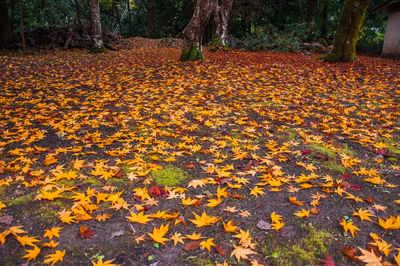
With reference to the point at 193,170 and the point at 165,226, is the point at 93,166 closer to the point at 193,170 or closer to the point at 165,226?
the point at 193,170

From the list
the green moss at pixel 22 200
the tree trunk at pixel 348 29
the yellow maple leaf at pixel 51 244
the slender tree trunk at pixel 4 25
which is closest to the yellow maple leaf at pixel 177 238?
the yellow maple leaf at pixel 51 244

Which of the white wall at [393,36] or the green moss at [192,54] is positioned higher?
the white wall at [393,36]

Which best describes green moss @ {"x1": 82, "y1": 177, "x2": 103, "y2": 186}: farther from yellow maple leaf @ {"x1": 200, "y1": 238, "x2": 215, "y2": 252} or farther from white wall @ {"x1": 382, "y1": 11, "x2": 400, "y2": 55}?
white wall @ {"x1": 382, "y1": 11, "x2": 400, "y2": 55}

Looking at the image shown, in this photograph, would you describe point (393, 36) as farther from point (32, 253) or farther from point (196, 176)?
point (32, 253)

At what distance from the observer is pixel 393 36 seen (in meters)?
13.6

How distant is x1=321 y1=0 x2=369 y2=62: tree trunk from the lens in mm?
9617

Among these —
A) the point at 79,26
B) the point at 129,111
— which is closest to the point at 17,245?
the point at 129,111

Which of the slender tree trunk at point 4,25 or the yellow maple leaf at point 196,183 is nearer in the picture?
the yellow maple leaf at point 196,183

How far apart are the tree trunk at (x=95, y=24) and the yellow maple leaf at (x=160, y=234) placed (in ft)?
40.9

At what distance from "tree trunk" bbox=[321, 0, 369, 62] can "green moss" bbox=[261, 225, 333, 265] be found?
10.1 metres

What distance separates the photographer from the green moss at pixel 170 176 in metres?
2.83

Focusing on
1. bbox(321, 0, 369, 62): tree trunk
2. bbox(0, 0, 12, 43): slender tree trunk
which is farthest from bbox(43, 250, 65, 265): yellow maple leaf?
bbox(0, 0, 12, 43): slender tree trunk

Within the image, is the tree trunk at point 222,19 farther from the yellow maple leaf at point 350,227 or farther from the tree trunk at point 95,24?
the yellow maple leaf at point 350,227

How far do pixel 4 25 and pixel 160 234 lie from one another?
603 inches
